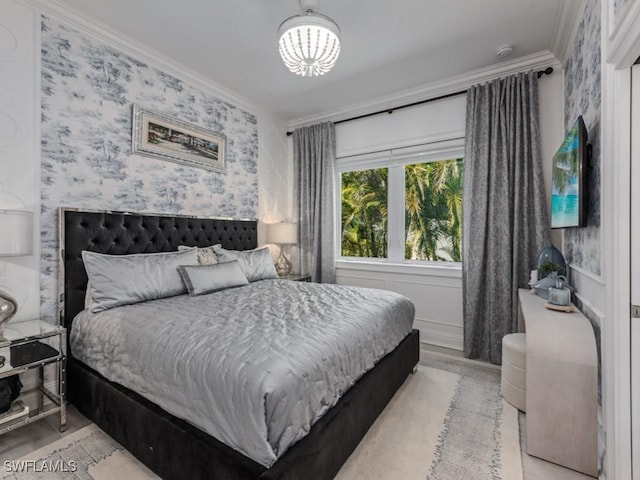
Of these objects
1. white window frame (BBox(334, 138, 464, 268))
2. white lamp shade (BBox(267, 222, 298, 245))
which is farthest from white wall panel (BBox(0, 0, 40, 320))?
white window frame (BBox(334, 138, 464, 268))

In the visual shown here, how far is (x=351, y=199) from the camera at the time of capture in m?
4.18

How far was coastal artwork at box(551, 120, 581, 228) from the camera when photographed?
1.90m

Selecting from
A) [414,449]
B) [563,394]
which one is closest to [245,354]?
[414,449]

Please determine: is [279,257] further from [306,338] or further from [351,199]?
[306,338]

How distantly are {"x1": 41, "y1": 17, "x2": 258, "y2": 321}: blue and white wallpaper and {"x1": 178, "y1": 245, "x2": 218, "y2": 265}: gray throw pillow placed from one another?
1.44 feet

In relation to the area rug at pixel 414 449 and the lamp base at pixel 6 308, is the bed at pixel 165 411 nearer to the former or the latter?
the area rug at pixel 414 449

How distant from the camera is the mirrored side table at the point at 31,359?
1723 millimetres

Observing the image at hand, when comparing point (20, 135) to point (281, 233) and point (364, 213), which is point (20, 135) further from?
point (364, 213)

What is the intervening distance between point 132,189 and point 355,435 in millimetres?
2654

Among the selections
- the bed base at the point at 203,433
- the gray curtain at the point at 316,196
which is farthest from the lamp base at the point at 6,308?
the gray curtain at the point at 316,196

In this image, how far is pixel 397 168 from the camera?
3787 millimetres

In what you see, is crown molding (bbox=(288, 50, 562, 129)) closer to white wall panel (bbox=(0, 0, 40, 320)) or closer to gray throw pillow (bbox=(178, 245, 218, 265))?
gray throw pillow (bbox=(178, 245, 218, 265))

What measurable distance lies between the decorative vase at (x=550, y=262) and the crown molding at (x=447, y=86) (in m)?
1.72

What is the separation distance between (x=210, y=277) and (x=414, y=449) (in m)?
1.93
